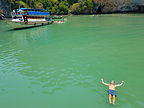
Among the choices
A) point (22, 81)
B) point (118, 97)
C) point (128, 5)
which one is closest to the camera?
point (118, 97)

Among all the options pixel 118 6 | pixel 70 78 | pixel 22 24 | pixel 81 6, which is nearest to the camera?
pixel 70 78

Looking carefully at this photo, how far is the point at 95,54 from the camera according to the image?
1173cm

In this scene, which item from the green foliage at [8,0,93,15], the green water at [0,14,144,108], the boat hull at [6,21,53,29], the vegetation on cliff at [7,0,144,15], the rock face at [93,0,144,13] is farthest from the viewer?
the green foliage at [8,0,93,15]

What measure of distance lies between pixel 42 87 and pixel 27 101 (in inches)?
46.2

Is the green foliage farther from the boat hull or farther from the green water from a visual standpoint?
the green water

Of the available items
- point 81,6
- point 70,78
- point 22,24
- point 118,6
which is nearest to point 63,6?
point 81,6

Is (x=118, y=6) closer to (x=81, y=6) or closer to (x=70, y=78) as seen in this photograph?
(x=81, y=6)

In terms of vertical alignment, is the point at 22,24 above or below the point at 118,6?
below

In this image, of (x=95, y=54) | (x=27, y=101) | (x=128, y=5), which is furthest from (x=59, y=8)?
(x=27, y=101)

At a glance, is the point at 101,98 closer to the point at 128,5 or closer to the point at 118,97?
the point at 118,97

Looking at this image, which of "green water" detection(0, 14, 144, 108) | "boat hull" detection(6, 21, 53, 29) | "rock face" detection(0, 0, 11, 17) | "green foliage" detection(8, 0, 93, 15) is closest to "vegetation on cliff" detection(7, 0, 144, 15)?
"green foliage" detection(8, 0, 93, 15)

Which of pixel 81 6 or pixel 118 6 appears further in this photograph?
pixel 81 6

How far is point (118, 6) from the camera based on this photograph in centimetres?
7156

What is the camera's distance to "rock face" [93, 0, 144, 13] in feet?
216
